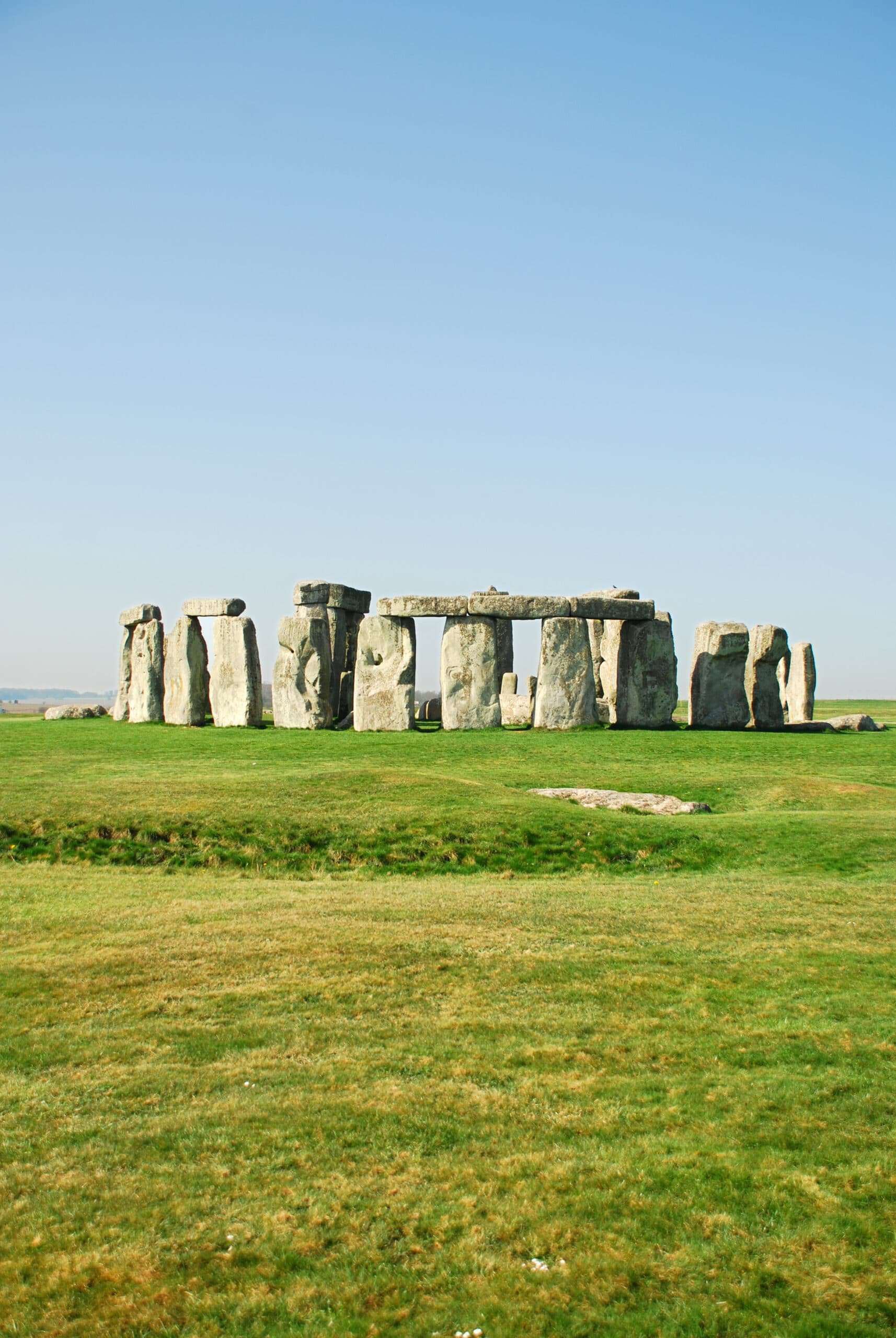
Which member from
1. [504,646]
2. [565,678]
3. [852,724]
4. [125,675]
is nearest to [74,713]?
[125,675]

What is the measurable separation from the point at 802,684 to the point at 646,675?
7.41 metres

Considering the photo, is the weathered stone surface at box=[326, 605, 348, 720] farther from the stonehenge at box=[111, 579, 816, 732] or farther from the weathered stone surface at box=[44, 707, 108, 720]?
the weathered stone surface at box=[44, 707, 108, 720]

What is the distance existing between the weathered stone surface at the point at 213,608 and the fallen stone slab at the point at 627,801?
13594 millimetres

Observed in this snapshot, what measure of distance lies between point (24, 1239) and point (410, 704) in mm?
24254

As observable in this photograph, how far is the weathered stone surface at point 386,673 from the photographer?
2962 centimetres

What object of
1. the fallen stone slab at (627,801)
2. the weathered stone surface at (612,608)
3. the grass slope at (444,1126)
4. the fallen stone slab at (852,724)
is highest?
the weathered stone surface at (612,608)

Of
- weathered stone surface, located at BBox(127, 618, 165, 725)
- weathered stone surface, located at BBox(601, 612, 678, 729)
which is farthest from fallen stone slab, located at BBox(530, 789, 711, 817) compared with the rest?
weathered stone surface, located at BBox(127, 618, 165, 725)

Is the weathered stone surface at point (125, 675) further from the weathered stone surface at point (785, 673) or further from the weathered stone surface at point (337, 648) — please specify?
the weathered stone surface at point (785, 673)

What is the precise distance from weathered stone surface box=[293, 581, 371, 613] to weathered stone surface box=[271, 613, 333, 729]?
2.70 ft

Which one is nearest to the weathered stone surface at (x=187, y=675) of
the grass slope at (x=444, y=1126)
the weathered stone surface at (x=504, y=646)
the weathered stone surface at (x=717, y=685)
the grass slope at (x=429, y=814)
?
the grass slope at (x=429, y=814)

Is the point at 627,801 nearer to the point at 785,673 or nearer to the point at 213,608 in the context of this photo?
the point at 213,608

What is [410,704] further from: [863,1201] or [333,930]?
[863,1201]

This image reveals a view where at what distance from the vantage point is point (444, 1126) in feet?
22.9

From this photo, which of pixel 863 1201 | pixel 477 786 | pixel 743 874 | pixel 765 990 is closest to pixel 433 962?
pixel 765 990
